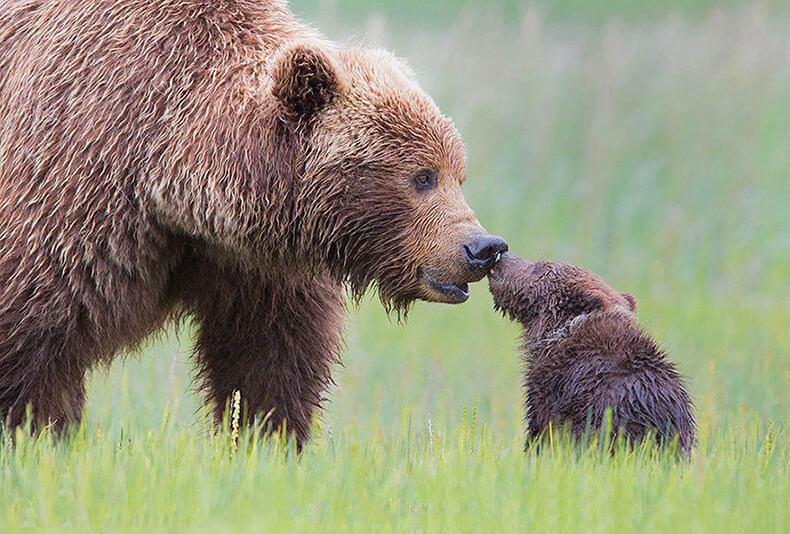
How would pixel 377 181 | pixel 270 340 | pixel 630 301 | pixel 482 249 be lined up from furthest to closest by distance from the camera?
Answer: pixel 630 301 < pixel 270 340 < pixel 377 181 < pixel 482 249

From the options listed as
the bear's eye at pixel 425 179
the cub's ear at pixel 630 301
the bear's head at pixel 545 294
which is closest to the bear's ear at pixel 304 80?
the bear's eye at pixel 425 179

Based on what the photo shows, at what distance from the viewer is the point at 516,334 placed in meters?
10.2

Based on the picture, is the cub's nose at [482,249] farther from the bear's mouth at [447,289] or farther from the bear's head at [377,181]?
the bear's mouth at [447,289]

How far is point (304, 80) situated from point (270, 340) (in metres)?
1.38

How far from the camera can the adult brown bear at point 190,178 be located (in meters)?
5.02

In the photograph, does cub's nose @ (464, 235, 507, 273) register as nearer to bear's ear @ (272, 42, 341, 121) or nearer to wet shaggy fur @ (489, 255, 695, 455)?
wet shaggy fur @ (489, 255, 695, 455)

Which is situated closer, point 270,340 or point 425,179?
point 425,179

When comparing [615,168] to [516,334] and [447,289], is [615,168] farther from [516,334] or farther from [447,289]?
[447,289]

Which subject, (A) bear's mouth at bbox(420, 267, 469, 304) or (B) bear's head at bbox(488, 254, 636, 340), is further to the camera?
(B) bear's head at bbox(488, 254, 636, 340)

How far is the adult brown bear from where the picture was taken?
16.5ft

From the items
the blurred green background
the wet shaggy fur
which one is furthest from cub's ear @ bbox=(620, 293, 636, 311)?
the blurred green background

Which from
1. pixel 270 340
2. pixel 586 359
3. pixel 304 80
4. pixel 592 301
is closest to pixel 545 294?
pixel 592 301

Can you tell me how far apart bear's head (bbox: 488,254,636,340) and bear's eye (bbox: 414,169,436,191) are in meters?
0.84

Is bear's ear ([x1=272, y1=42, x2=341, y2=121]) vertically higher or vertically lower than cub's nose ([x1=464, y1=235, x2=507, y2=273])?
higher
